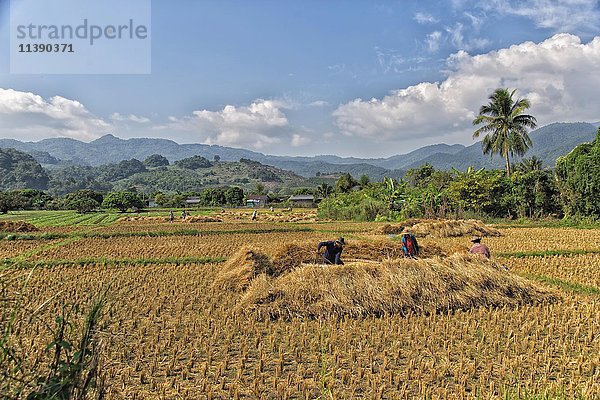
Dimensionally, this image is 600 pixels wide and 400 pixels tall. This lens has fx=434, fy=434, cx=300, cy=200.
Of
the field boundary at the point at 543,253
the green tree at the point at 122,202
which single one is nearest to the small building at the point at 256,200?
the green tree at the point at 122,202

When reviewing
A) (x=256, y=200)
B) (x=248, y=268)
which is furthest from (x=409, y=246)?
(x=256, y=200)

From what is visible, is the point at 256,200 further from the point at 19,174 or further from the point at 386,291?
the point at 19,174

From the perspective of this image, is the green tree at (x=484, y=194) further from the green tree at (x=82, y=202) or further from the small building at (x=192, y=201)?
the small building at (x=192, y=201)

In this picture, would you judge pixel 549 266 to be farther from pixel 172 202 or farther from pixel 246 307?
pixel 172 202

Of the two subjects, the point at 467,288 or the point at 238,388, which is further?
the point at 467,288

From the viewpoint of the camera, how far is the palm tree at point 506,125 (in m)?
33.2

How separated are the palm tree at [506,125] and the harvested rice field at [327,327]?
→ 2354 cm

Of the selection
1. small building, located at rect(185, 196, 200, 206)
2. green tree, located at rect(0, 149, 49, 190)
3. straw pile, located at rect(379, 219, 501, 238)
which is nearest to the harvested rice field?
straw pile, located at rect(379, 219, 501, 238)

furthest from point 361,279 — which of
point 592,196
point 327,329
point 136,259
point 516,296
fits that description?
point 592,196

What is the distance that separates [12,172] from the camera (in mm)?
162250

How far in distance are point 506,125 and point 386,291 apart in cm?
3061

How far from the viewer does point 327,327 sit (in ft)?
22.1

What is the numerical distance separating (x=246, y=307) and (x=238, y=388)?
289 centimetres

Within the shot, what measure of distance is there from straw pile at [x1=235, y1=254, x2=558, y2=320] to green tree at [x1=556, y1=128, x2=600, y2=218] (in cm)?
2132
